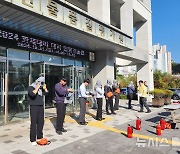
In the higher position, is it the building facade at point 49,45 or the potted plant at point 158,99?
the building facade at point 49,45

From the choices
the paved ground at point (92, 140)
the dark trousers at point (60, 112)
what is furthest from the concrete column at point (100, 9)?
the dark trousers at point (60, 112)

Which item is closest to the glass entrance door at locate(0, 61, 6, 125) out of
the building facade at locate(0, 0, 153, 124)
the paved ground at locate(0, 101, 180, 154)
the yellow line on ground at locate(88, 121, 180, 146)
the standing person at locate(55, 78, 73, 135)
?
the building facade at locate(0, 0, 153, 124)

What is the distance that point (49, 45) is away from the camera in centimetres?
1038

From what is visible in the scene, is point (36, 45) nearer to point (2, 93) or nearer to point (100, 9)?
point (2, 93)

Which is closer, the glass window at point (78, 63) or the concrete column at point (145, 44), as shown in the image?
the glass window at point (78, 63)

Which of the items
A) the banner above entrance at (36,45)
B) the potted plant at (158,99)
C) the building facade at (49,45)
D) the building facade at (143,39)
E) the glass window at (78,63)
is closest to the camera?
the building facade at (49,45)

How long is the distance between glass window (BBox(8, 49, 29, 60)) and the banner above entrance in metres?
0.25

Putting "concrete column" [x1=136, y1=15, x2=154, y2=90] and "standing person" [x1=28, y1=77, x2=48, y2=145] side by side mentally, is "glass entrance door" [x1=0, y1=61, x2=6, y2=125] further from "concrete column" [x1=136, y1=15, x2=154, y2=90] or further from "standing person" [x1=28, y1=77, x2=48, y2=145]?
"concrete column" [x1=136, y1=15, x2=154, y2=90]

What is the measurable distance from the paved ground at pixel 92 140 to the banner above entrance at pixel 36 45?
324 cm

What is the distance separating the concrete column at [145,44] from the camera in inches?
810

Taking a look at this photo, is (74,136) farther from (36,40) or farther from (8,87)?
(36,40)

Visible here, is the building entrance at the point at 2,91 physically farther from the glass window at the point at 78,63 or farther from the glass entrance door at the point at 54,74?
the glass window at the point at 78,63

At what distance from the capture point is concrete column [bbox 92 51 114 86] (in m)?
13.6

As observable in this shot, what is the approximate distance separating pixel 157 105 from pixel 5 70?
978 centimetres
